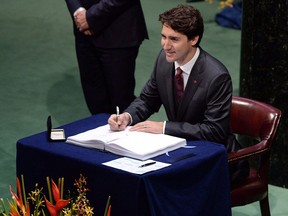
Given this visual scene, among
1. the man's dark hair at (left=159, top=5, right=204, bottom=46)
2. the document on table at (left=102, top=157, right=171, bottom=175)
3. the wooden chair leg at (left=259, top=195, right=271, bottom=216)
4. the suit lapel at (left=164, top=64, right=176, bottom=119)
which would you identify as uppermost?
the man's dark hair at (left=159, top=5, right=204, bottom=46)

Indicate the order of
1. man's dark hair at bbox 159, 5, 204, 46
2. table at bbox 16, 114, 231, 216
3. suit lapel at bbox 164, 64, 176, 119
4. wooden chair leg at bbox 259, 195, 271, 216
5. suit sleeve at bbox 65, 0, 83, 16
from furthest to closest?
suit sleeve at bbox 65, 0, 83, 16
wooden chair leg at bbox 259, 195, 271, 216
suit lapel at bbox 164, 64, 176, 119
man's dark hair at bbox 159, 5, 204, 46
table at bbox 16, 114, 231, 216

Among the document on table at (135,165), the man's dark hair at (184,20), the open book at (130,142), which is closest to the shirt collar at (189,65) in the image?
the man's dark hair at (184,20)

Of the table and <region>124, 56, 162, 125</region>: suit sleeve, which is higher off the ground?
<region>124, 56, 162, 125</region>: suit sleeve

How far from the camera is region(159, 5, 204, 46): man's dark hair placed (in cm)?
415

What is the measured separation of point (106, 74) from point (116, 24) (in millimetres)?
355

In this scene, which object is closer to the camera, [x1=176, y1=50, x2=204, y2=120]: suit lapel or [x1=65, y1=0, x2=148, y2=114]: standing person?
[x1=176, y1=50, x2=204, y2=120]: suit lapel

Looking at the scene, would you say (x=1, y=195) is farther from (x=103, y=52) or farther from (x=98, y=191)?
(x=98, y=191)

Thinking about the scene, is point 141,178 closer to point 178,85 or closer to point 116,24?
point 178,85

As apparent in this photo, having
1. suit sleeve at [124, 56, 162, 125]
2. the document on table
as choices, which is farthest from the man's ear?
the document on table

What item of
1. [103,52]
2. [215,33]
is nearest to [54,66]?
[215,33]

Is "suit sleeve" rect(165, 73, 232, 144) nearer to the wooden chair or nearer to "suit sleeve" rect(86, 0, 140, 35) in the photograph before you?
the wooden chair

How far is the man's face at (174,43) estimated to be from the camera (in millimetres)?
4188

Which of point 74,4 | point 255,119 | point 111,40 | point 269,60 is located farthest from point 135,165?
point 74,4

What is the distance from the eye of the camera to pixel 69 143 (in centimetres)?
404
